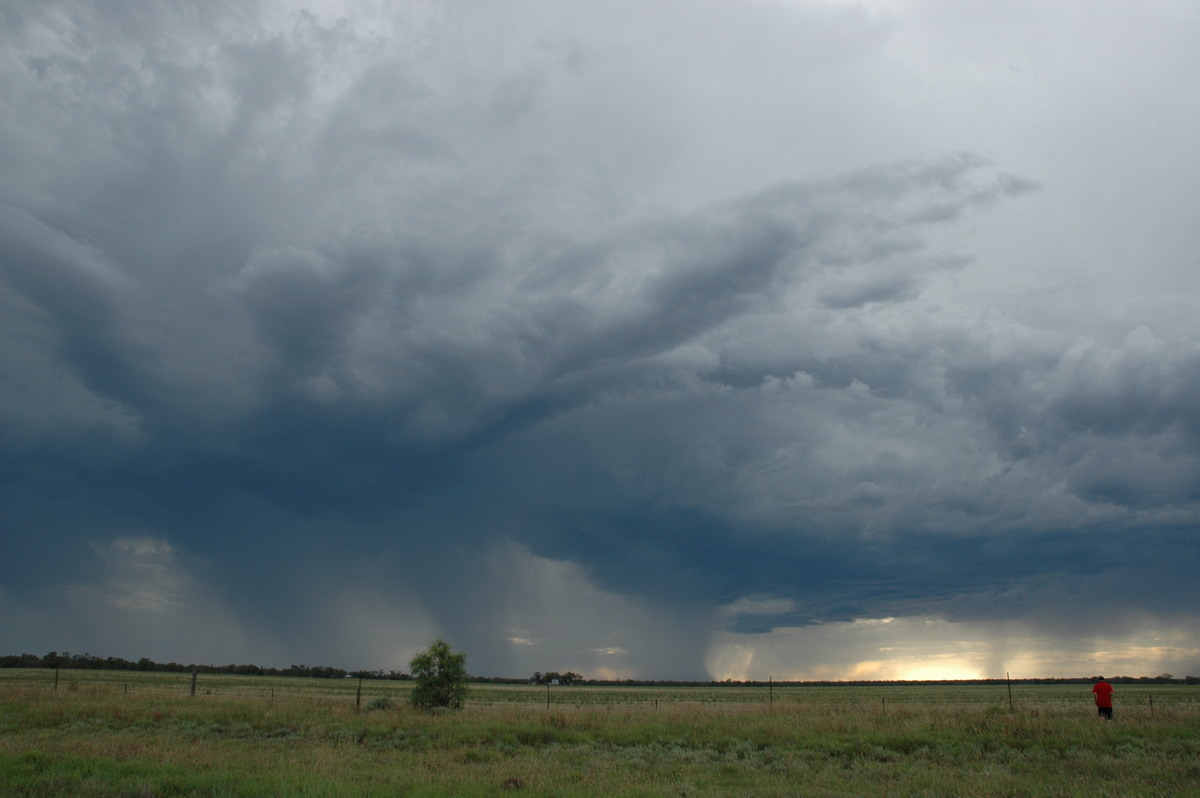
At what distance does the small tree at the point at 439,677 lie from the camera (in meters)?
Result: 39.3

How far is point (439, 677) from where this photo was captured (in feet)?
130

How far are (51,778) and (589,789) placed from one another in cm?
1261

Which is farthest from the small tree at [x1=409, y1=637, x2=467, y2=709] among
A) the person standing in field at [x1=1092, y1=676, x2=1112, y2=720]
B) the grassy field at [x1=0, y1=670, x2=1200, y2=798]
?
the person standing in field at [x1=1092, y1=676, x2=1112, y2=720]

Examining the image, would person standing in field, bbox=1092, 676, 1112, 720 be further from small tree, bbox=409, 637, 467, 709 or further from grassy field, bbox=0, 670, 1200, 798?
small tree, bbox=409, 637, 467, 709

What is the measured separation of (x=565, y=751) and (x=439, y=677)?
15.8 m

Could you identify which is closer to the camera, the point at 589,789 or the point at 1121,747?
the point at 589,789

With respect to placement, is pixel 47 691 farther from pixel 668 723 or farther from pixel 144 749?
pixel 668 723

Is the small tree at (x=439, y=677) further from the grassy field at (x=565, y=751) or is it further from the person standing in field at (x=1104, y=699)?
the person standing in field at (x=1104, y=699)

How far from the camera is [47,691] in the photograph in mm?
39188

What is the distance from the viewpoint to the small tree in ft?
129

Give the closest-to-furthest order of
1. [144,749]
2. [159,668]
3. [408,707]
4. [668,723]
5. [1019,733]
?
[144,749], [1019,733], [668,723], [408,707], [159,668]

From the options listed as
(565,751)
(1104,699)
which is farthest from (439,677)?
(1104,699)

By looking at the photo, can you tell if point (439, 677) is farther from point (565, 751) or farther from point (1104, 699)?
point (1104, 699)

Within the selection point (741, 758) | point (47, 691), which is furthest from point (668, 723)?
point (47, 691)
